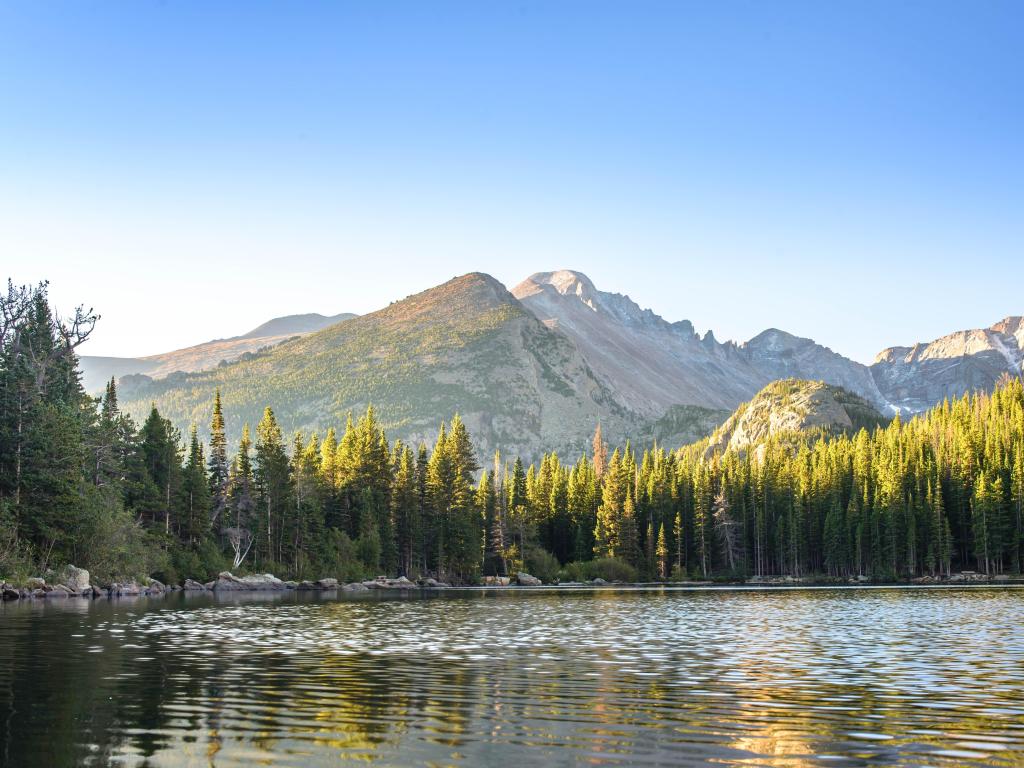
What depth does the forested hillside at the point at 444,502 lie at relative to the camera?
77500 mm

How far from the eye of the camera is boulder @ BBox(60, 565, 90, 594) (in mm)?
73375

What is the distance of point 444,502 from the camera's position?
5423 inches

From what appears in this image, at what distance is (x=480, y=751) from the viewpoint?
14703 millimetres

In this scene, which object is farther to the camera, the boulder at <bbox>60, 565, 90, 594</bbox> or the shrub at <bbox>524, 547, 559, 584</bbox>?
the shrub at <bbox>524, 547, 559, 584</bbox>

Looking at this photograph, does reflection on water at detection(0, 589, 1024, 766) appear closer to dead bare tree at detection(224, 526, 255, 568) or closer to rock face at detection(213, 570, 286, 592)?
rock face at detection(213, 570, 286, 592)

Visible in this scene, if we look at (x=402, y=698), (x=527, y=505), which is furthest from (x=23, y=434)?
(x=527, y=505)

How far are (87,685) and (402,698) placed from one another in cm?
743

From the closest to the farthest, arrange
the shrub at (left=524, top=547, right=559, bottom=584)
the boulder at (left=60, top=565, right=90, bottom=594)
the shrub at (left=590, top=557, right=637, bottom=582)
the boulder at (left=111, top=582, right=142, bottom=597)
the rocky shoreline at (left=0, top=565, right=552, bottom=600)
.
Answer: the rocky shoreline at (left=0, top=565, right=552, bottom=600)
the boulder at (left=60, top=565, right=90, bottom=594)
the boulder at (left=111, top=582, right=142, bottom=597)
the shrub at (left=524, top=547, right=559, bottom=584)
the shrub at (left=590, top=557, right=637, bottom=582)

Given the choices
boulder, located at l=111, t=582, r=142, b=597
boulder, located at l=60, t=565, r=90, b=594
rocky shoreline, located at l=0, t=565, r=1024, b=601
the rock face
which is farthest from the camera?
the rock face

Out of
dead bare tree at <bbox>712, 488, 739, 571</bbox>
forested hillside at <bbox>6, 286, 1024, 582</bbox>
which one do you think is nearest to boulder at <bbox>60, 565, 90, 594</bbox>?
forested hillside at <bbox>6, 286, 1024, 582</bbox>

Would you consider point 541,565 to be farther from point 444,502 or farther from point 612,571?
point 444,502

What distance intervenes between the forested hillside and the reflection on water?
3842cm

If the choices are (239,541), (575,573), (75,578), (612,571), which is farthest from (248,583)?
(612,571)

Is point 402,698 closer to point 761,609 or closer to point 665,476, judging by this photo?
point 761,609
